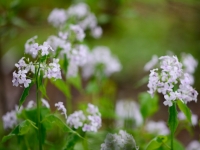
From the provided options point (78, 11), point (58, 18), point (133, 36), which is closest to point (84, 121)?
point (58, 18)

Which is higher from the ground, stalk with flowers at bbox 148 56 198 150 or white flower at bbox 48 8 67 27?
white flower at bbox 48 8 67 27

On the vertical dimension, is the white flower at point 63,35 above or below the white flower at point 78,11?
below

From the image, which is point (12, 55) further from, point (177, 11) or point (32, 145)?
point (32, 145)

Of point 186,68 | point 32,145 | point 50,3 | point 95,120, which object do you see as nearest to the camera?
point 95,120

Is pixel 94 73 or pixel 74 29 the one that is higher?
pixel 94 73

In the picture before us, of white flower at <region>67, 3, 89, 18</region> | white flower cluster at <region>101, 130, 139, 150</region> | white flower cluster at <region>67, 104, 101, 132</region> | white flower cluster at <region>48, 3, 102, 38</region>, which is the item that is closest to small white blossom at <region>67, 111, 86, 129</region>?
white flower cluster at <region>67, 104, 101, 132</region>

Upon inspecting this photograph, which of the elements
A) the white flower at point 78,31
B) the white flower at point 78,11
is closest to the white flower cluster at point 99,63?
the white flower at point 78,11

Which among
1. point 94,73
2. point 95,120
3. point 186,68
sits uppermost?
point 94,73

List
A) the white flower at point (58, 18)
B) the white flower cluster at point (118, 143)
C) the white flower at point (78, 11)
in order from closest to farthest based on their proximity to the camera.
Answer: the white flower cluster at point (118, 143)
the white flower at point (58, 18)
the white flower at point (78, 11)

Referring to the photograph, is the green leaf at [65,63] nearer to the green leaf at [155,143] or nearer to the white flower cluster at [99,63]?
the green leaf at [155,143]

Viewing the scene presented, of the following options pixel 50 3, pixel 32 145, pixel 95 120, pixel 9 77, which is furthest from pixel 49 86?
pixel 95 120

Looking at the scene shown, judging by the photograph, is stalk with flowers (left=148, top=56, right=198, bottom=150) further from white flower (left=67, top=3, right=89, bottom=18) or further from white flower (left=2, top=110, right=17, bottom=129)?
white flower (left=67, top=3, right=89, bottom=18)
